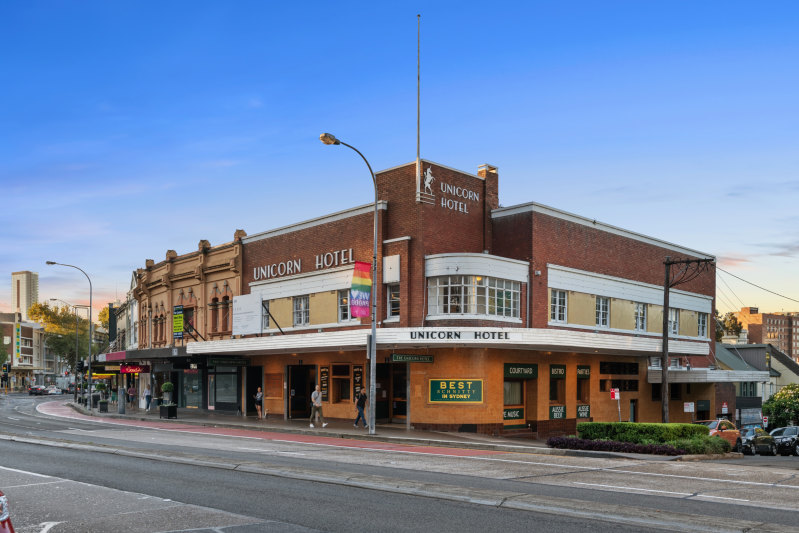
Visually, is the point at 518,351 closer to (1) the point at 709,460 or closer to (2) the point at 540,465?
(1) the point at 709,460

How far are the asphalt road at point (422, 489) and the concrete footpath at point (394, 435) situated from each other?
1415 mm

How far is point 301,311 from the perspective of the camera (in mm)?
38281

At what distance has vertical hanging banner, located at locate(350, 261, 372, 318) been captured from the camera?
29.7m

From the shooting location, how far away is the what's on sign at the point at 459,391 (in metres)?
31.4

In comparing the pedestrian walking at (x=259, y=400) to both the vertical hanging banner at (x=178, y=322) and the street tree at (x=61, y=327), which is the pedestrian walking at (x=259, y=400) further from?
the street tree at (x=61, y=327)

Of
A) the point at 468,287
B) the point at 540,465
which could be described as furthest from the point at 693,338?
the point at 540,465

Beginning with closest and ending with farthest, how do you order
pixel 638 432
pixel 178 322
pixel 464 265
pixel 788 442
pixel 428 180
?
pixel 638 432 < pixel 464 265 < pixel 428 180 < pixel 788 442 < pixel 178 322

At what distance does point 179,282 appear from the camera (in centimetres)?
4972

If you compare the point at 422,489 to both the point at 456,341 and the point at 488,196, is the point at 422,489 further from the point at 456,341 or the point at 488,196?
the point at 488,196

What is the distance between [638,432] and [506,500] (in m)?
12.9

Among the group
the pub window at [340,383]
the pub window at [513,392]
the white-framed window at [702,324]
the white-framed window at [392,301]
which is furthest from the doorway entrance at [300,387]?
the white-framed window at [702,324]

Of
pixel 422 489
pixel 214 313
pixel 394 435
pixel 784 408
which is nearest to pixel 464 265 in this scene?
pixel 394 435

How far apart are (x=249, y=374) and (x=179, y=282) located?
1038cm

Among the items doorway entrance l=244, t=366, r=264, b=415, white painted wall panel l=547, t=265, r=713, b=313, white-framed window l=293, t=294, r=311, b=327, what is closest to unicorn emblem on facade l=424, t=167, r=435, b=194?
white painted wall panel l=547, t=265, r=713, b=313
